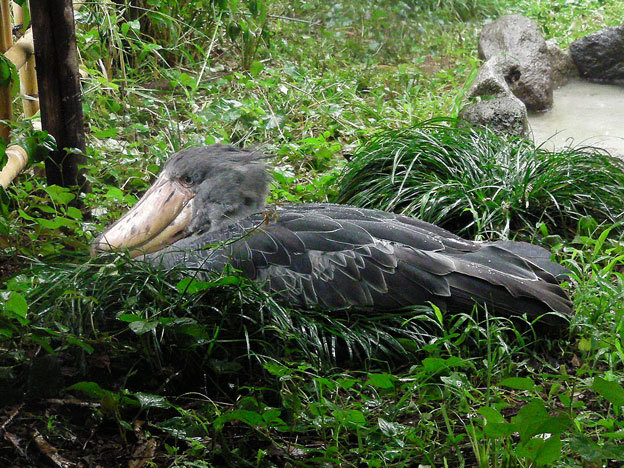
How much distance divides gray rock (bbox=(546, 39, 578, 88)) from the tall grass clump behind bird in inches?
90.6

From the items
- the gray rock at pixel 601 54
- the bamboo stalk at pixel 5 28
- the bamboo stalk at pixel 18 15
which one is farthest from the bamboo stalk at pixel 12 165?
the gray rock at pixel 601 54

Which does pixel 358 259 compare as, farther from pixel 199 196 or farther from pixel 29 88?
pixel 29 88

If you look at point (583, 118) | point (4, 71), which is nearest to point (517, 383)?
point (4, 71)

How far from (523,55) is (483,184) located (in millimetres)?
2407

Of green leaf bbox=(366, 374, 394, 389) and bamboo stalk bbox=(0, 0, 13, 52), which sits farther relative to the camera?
bamboo stalk bbox=(0, 0, 13, 52)

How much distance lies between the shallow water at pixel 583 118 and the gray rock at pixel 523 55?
0.14 meters

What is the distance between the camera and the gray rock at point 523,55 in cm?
608

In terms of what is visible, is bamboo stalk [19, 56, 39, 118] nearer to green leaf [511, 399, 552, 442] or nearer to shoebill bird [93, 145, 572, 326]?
shoebill bird [93, 145, 572, 326]

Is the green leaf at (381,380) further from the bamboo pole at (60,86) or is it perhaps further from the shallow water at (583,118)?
the shallow water at (583,118)

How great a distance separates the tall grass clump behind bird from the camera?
4.10m

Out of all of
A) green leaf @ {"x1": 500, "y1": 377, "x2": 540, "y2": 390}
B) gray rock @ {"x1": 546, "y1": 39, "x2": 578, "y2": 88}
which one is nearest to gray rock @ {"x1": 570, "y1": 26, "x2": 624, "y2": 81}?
gray rock @ {"x1": 546, "y1": 39, "x2": 578, "y2": 88}

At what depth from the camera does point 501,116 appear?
5023mm

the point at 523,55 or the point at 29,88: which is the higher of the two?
the point at 29,88

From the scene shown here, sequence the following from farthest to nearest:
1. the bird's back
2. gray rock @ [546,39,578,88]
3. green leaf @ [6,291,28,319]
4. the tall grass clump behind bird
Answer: gray rock @ [546,39,578,88], the tall grass clump behind bird, the bird's back, green leaf @ [6,291,28,319]
